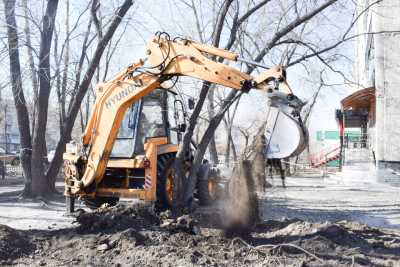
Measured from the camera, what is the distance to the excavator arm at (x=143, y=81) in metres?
7.73

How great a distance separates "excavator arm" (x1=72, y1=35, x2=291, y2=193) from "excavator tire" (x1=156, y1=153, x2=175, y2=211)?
120cm

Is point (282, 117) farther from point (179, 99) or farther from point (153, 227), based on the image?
point (179, 99)

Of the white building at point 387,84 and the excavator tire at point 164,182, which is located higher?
the white building at point 387,84

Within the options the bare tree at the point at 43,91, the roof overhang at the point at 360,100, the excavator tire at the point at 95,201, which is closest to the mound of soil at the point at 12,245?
the excavator tire at the point at 95,201

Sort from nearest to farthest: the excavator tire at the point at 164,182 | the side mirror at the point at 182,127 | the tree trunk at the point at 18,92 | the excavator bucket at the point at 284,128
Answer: the excavator bucket at the point at 284,128 < the excavator tire at the point at 164,182 < the side mirror at the point at 182,127 < the tree trunk at the point at 18,92

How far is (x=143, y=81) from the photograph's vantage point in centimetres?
892

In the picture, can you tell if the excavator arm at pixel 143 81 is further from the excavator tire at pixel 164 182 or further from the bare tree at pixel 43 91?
the bare tree at pixel 43 91

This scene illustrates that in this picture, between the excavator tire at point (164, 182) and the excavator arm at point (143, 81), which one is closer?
the excavator arm at point (143, 81)

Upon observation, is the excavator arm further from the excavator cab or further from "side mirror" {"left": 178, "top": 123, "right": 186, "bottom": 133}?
"side mirror" {"left": 178, "top": 123, "right": 186, "bottom": 133}

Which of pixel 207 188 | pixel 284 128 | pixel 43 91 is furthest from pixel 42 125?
pixel 284 128

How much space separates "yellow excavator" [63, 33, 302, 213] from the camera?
8484 mm

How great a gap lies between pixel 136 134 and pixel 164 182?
1.20 m

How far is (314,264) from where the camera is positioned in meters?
5.67

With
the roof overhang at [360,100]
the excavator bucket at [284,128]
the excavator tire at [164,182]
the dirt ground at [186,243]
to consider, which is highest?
the roof overhang at [360,100]
